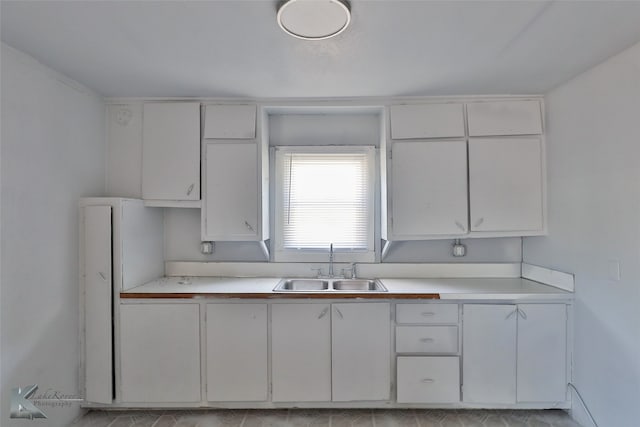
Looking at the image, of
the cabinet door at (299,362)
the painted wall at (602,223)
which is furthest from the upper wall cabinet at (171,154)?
the painted wall at (602,223)

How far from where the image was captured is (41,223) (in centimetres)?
197

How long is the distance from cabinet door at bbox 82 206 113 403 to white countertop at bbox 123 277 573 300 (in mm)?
206

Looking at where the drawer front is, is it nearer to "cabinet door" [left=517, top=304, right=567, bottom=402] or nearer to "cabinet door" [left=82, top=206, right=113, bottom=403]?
"cabinet door" [left=517, top=304, right=567, bottom=402]

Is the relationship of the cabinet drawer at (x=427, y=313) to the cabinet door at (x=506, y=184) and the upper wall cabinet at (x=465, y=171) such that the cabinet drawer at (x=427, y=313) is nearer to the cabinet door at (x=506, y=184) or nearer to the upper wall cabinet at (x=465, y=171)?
the upper wall cabinet at (x=465, y=171)

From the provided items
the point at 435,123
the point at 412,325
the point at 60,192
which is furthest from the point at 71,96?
the point at 412,325

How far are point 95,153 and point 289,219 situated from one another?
1.63m

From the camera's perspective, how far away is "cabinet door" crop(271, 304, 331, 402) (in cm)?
227

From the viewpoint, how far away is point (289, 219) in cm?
284

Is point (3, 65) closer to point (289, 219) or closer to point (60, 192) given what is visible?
point (60, 192)

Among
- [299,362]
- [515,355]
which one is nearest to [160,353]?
[299,362]

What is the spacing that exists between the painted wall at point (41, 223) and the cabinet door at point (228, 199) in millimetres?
892

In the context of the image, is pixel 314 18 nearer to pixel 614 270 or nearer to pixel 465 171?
pixel 465 171

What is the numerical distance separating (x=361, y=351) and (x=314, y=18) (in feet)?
6.88

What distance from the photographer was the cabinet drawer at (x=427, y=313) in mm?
2281
